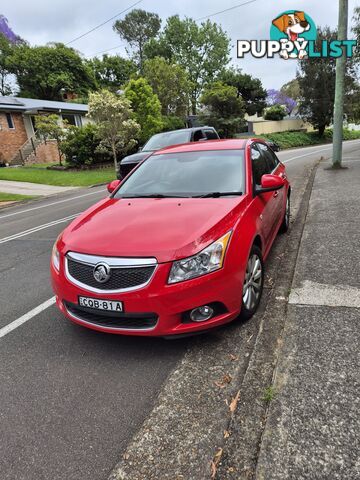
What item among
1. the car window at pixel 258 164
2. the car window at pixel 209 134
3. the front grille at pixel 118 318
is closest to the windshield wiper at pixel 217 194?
the car window at pixel 258 164

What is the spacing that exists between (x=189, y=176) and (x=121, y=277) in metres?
1.73

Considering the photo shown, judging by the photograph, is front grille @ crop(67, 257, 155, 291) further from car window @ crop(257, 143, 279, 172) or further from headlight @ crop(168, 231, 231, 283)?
car window @ crop(257, 143, 279, 172)

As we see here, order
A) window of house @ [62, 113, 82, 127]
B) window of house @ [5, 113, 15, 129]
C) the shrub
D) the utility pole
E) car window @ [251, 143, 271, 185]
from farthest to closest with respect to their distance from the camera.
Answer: window of house @ [62, 113, 82, 127], window of house @ [5, 113, 15, 129], the shrub, the utility pole, car window @ [251, 143, 271, 185]

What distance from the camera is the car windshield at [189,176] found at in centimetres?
369

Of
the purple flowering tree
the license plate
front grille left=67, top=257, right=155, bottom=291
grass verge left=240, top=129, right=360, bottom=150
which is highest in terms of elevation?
the purple flowering tree

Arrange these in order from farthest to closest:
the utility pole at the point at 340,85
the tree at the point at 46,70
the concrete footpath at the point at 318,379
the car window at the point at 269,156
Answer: the tree at the point at 46,70
the utility pole at the point at 340,85
the car window at the point at 269,156
the concrete footpath at the point at 318,379

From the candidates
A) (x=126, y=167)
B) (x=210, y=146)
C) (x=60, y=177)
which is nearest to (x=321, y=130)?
(x=60, y=177)

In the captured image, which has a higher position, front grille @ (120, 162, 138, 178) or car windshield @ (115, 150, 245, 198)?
car windshield @ (115, 150, 245, 198)

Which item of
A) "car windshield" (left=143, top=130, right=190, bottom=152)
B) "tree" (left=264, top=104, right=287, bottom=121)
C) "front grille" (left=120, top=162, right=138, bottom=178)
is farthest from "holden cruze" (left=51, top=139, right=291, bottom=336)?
"tree" (left=264, top=104, right=287, bottom=121)

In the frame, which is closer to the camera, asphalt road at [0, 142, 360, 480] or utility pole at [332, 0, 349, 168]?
asphalt road at [0, 142, 360, 480]

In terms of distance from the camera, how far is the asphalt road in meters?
2.02

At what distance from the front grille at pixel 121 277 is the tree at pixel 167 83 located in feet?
105

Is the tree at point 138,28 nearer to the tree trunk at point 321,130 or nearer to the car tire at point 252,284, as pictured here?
the tree trunk at point 321,130

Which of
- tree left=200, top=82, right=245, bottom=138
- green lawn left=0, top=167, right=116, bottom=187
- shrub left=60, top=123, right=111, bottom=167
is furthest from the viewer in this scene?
tree left=200, top=82, right=245, bottom=138
